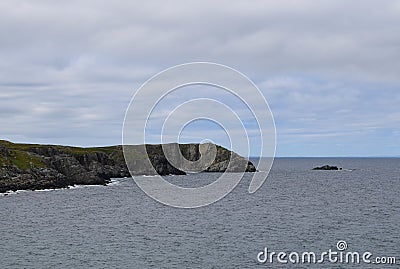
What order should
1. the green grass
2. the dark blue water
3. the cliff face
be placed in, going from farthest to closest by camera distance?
the green grass → the cliff face → the dark blue water

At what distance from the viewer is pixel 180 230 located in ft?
238

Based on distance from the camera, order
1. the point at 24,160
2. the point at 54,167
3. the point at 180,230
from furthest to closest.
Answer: the point at 54,167, the point at 24,160, the point at 180,230

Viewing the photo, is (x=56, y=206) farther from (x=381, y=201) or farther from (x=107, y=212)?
(x=381, y=201)

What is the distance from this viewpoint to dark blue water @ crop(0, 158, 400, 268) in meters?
54.4

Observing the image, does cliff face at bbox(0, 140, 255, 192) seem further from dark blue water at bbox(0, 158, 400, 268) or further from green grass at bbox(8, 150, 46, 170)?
dark blue water at bbox(0, 158, 400, 268)

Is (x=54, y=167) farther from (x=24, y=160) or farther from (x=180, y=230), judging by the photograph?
(x=180, y=230)

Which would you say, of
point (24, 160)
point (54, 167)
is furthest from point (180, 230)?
point (54, 167)

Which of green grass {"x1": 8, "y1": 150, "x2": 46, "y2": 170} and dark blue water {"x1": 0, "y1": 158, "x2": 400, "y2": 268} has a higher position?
green grass {"x1": 8, "y1": 150, "x2": 46, "y2": 170}

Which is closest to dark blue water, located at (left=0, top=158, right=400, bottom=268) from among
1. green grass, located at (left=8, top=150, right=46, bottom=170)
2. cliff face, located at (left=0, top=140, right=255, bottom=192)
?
cliff face, located at (left=0, top=140, right=255, bottom=192)

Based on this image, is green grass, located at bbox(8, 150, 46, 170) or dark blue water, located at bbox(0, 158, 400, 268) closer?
dark blue water, located at bbox(0, 158, 400, 268)

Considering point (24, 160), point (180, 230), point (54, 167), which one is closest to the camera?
point (180, 230)

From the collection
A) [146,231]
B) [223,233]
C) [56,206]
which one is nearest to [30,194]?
[56,206]

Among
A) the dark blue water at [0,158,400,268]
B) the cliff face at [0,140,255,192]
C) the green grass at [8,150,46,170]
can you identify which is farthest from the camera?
the green grass at [8,150,46,170]

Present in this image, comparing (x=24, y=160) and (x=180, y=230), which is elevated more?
(x=24, y=160)
